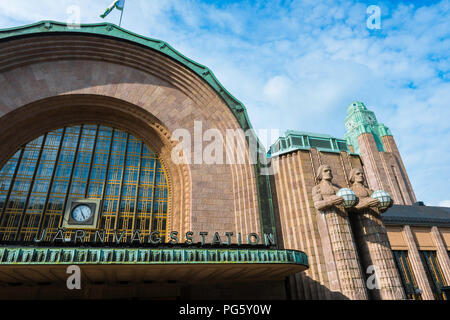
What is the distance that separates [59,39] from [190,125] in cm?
958

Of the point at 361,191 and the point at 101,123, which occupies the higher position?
the point at 101,123

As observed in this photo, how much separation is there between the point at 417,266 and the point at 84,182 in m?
28.3

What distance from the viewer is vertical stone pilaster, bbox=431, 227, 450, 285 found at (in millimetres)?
26298

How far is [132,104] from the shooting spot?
17.9 metres

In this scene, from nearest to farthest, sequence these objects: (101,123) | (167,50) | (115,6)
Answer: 1. (101,123)
2. (167,50)
3. (115,6)

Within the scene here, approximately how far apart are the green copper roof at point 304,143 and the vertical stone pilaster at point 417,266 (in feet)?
43.6

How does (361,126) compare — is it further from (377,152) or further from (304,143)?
(304,143)

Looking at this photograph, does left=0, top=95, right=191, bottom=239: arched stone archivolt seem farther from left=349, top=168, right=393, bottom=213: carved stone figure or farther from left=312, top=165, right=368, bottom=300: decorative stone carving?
left=349, top=168, right=393, bottom=213: carved stone figure

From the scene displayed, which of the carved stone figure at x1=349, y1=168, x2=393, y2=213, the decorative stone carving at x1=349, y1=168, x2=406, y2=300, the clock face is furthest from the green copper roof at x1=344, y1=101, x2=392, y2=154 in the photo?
the clock face

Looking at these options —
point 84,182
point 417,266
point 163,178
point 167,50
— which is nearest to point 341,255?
point 163,178

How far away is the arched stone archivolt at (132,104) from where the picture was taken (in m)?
16.3

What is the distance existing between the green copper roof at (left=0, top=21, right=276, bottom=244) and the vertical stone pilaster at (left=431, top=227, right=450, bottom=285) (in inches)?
849

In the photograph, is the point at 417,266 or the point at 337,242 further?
the point at 417,266
